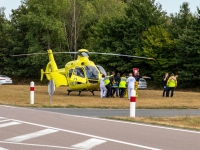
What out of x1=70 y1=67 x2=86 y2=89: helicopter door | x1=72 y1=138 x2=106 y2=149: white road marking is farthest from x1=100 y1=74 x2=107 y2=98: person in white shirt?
x1=72 y1=138 x2=106 y2=149: white road marking

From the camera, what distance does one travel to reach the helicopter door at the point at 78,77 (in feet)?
113

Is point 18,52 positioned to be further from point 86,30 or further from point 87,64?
point 87,64

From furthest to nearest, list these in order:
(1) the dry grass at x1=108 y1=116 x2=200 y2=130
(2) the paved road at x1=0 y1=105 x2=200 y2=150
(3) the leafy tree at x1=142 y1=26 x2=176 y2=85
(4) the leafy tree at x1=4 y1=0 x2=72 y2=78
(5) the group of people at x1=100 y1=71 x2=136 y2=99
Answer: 1. (4) the leafy tree at x1=4 y1=0 x2=72 y2=78
2. (3) the leafy tree at x1=142 y1=26 x2=176 y2=85
3. (5) the group of people at x1=100 y1=71 x2=136 y2=99
4. (1) the dry grass at x1=108 y1=116 x2=200 y2=130
5. (2) the paved road at x1=0 y1=105 x2=200 y2=150

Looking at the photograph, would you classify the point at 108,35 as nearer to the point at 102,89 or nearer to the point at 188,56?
the point at 188,56

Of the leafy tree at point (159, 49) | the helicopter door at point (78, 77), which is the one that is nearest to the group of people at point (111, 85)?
the helicopter door at point (78, 77)

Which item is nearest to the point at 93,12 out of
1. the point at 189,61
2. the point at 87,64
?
the point at 189,61

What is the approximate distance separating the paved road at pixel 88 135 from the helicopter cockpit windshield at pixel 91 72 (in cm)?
1816

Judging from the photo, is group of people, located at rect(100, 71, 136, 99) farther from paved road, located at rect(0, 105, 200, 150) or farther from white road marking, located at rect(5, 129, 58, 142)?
white road marking, located at rect(5, 129, 58, 142)

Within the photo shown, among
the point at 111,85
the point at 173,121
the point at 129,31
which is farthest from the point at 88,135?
the point at 129,31

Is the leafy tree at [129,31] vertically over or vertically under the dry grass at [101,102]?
over

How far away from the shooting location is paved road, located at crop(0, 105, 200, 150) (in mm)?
10172

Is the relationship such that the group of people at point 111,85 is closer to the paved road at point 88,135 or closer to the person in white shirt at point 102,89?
the person in white shirt at point 102,89

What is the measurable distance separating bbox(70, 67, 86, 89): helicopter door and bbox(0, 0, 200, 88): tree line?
62.7 feet

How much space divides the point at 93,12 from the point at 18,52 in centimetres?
1389
